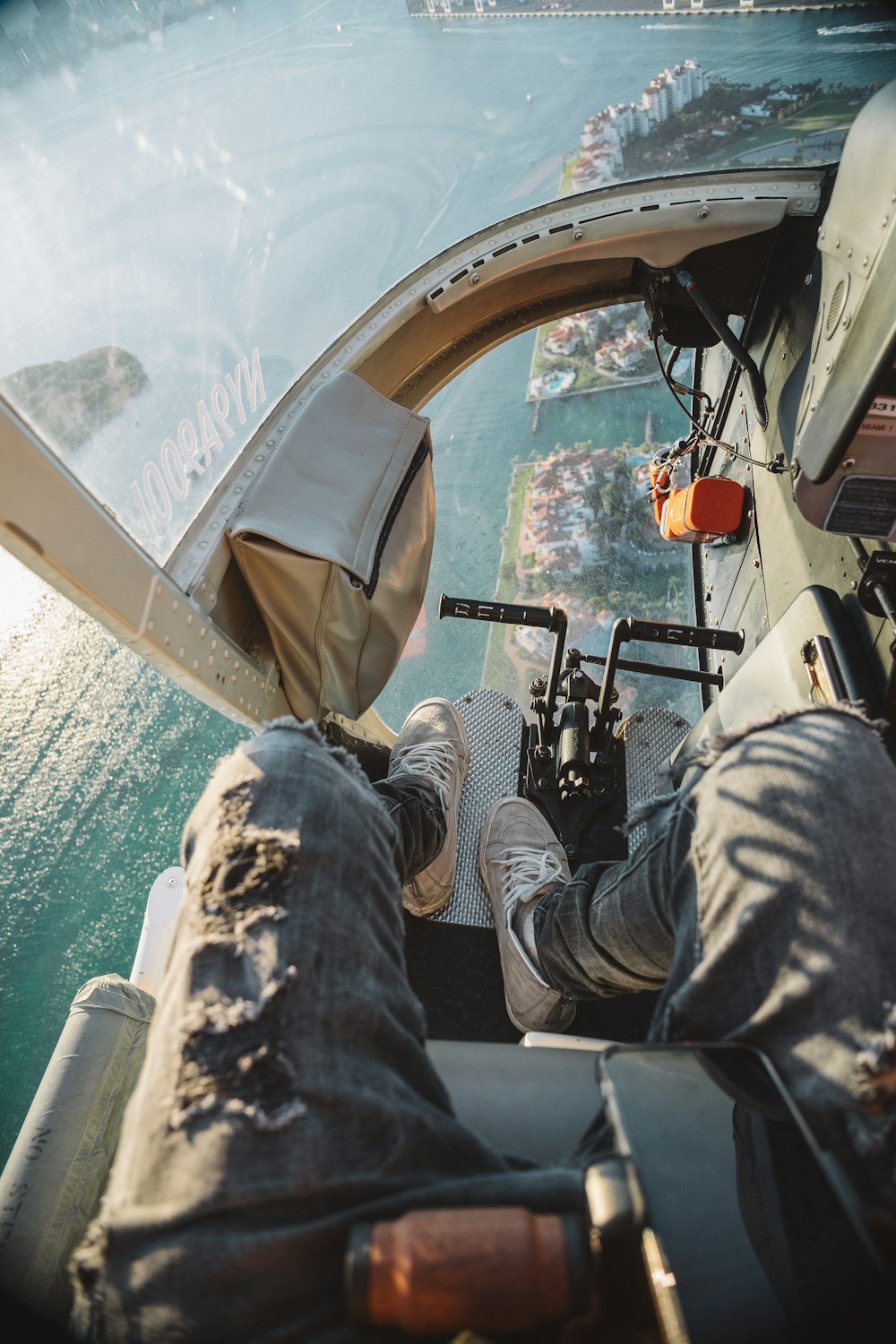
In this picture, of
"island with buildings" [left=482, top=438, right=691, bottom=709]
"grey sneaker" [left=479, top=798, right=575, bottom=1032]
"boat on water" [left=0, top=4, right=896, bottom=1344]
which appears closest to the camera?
"boat on water" [left=0, top=4, right=896, bottom=1344]

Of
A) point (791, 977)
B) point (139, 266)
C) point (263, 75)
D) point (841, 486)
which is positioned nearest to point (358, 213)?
point (263, 75)

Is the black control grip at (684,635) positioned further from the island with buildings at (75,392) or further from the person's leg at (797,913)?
the island with buildings at (75,392)

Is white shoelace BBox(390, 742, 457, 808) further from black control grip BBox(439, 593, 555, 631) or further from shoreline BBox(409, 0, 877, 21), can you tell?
shoreline BBox(409, 0, 877, 21)

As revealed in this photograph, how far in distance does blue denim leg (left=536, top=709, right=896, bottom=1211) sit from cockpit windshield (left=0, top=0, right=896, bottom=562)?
33.5 inches

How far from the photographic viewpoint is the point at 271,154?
1.83m

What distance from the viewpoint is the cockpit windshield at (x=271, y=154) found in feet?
3.51

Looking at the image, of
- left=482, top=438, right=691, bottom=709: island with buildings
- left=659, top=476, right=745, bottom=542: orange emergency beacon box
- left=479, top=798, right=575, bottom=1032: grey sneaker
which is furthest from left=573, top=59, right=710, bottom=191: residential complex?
left=479, top=798, right=575, bottom=1032: grey sneaker

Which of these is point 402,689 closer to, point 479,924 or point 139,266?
point 479,924

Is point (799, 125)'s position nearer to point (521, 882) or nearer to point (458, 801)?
point (458, 801)

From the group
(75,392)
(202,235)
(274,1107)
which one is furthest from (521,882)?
(202,235)

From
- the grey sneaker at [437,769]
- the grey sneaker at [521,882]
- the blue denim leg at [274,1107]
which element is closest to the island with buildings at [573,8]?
the grey sneaker at [437,769]

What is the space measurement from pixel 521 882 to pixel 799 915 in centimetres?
81

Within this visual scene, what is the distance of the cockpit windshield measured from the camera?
1069mm

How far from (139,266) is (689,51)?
2397mm
